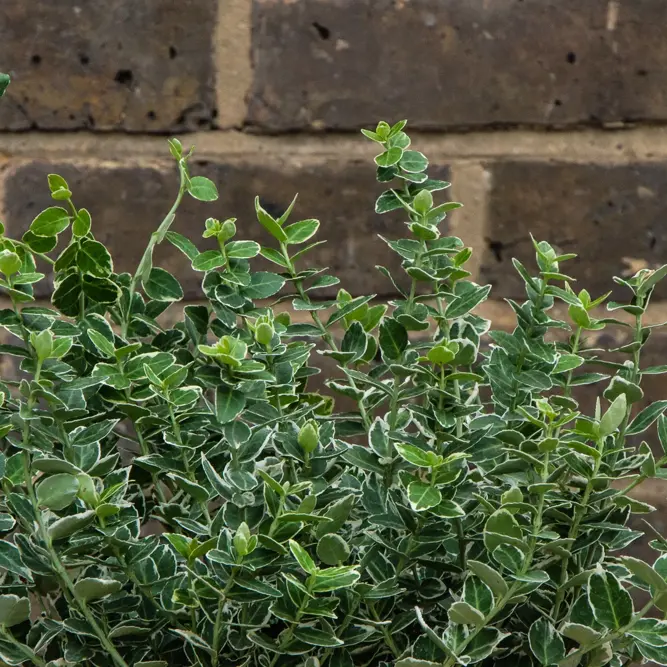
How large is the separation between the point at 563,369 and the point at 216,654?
0.21 meters

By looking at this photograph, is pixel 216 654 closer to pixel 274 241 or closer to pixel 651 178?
pixel 274 241

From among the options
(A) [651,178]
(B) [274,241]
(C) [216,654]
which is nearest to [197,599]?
(C) [216,654]

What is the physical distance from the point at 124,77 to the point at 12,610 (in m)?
0.46

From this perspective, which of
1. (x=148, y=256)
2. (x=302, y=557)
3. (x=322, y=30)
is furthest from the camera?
(x=322, y=30)

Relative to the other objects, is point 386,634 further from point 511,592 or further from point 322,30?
point 322,30

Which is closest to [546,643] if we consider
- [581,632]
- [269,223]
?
[581,632]

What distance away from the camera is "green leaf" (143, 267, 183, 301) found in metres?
0.50

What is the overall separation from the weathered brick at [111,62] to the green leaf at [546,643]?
47cm

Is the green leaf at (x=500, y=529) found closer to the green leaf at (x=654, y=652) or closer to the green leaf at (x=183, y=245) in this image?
the green leaf at (x=654, y=652)

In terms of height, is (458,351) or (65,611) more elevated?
(458,351)

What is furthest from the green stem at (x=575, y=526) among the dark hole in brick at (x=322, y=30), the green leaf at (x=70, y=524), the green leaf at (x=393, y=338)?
the dark hole in brick at (x=322, y=30)

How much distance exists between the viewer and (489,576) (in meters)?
0.38

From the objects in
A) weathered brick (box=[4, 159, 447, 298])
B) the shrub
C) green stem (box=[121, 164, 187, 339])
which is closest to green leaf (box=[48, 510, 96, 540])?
the shrub

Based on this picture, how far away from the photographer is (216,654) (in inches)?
16.0
